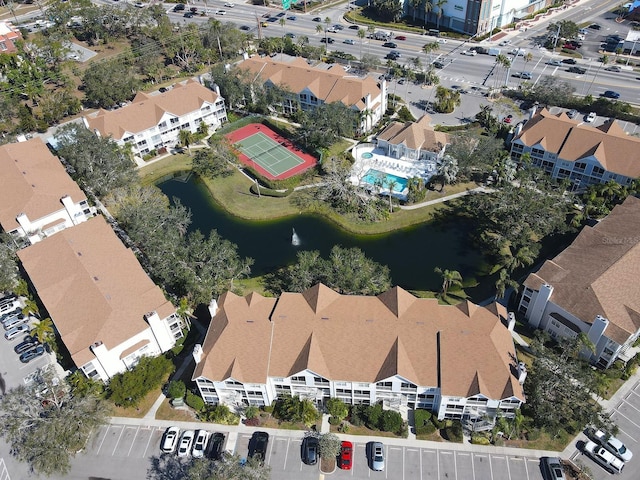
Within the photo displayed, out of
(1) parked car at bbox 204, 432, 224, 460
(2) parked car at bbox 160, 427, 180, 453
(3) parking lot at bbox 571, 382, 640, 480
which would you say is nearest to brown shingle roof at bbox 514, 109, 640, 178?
(3) parking lot at bbox 571, 382, 640, 480

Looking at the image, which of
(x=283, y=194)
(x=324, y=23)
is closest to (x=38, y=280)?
(x=283, y=194)

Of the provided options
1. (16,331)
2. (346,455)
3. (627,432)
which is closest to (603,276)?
(627,432)

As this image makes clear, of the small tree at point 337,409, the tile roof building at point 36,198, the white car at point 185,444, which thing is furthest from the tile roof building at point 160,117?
the small tree at point 337,409

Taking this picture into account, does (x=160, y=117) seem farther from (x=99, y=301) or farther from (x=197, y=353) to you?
(x=197, y=353)

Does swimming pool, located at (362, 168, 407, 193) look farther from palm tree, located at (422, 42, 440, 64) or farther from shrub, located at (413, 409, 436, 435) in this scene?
palm tree, located at (422, 42, 440, 64)

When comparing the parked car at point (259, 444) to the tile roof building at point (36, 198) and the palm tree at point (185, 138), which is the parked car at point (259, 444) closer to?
the tile roof building at point (36, 198)

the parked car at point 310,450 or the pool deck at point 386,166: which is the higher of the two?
the pool deck at point 386,166

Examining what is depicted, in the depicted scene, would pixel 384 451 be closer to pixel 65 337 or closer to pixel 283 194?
pixel 65 337
